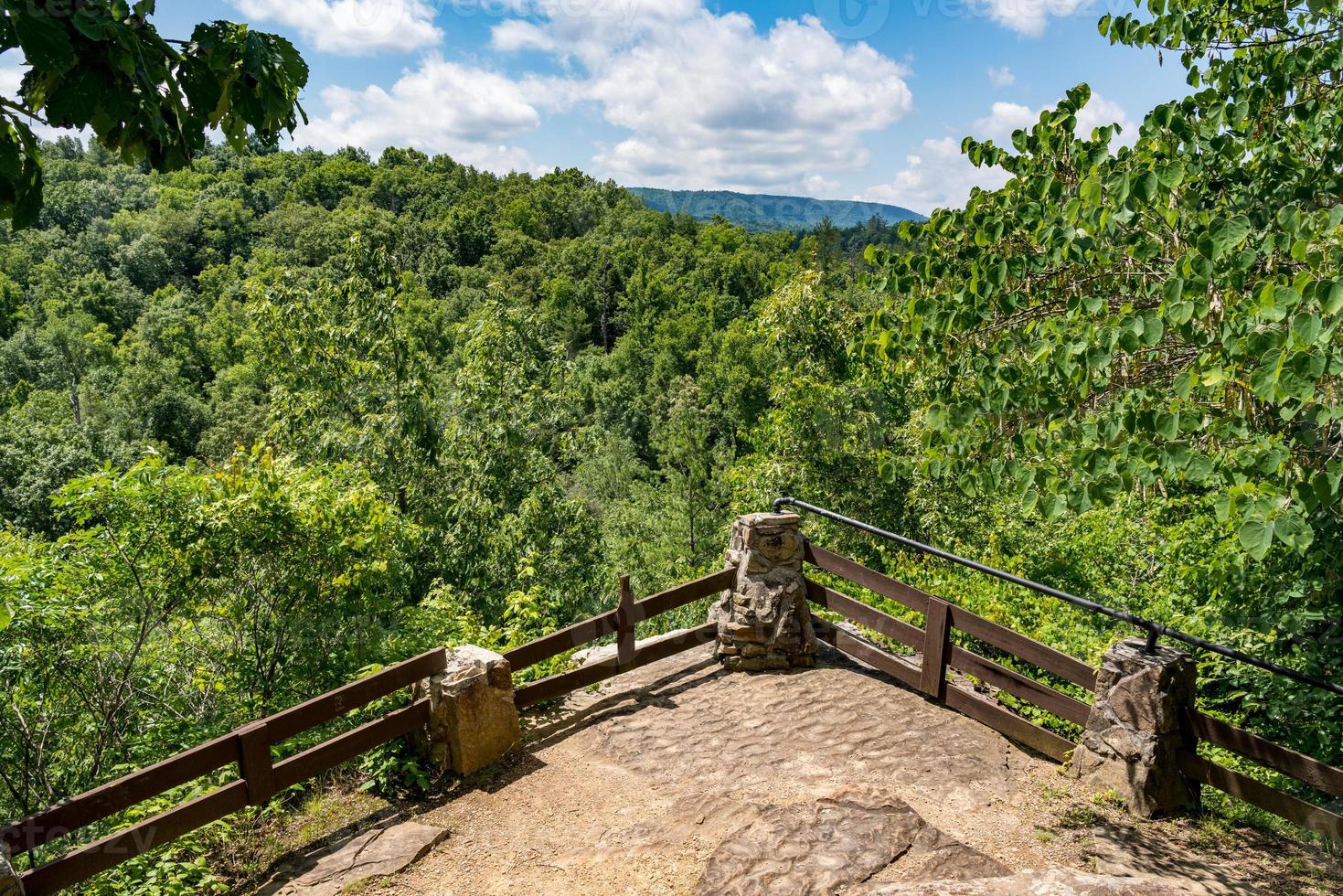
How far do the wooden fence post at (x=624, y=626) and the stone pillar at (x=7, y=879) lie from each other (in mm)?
3987

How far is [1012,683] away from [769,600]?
2096 millimetres

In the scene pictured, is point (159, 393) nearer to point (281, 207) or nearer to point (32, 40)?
point (281, 207)

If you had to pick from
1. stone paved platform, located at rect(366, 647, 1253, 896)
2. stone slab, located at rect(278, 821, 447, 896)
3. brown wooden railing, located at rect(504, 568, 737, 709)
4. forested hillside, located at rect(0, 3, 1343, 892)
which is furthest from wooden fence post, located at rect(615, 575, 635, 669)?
stone slab, located at rect(278, 821, 447, 896)

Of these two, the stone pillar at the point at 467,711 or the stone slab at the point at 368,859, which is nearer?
the stone slab at the point at 368,859

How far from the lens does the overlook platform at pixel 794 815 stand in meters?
4.57

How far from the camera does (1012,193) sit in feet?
18.6

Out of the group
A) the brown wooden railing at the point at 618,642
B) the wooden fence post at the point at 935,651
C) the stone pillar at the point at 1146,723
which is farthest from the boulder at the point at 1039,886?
the brown wooden railing at the point at 618,642

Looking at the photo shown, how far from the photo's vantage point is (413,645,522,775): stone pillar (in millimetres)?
5848

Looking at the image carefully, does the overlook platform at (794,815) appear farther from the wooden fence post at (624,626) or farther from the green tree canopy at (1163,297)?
the green tree canopy at (1163,297)

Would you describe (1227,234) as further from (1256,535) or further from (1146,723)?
(1146,723)

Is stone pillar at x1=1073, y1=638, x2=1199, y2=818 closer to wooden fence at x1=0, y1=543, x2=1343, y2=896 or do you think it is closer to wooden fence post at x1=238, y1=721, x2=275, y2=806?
wooden fence at x1=0, y1=543, x2=1343, y2=896

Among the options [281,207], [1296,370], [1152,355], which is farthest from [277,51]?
[281,207]

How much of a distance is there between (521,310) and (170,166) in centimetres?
1327

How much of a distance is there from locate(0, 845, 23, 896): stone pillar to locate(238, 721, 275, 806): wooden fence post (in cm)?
113
